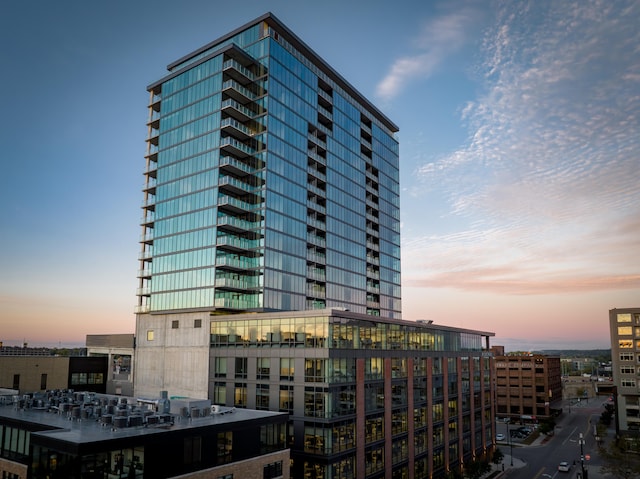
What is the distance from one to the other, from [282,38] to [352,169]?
1131 inches

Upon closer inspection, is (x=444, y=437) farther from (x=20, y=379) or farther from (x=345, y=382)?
(x=20, y=379)

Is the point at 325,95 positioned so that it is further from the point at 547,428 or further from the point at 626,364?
the point at 547,428

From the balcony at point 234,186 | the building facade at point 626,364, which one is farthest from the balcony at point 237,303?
the building facade at point 626,364

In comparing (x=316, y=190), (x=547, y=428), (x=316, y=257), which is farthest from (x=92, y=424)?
(x=547, y=428)

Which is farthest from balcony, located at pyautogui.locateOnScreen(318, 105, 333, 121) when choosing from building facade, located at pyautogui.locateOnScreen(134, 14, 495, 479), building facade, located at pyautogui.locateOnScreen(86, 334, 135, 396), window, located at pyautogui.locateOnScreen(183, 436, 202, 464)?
window, located at pyautogui.locateOnScreen(183, 436, 202, 464)

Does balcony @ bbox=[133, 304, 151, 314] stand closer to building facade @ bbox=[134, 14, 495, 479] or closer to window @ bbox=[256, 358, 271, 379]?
building facade @ bbox=[134, 14, 495, 479]

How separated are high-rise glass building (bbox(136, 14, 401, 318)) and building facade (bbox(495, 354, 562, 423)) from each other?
291 feet

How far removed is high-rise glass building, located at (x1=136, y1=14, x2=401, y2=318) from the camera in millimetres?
76125

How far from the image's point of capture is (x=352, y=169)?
104 meters

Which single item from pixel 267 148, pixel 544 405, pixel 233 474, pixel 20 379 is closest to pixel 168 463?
pixel 233 474

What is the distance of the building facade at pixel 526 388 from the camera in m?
158

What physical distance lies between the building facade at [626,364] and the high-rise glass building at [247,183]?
2806 inches

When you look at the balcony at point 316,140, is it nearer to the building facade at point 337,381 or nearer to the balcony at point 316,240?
the balcony at point 316,240

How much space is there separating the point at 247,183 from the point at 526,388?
122 metres
